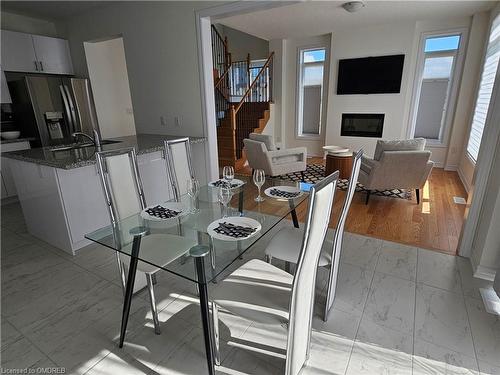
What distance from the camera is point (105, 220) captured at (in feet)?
8.89

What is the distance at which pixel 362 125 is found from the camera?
5.89 meters

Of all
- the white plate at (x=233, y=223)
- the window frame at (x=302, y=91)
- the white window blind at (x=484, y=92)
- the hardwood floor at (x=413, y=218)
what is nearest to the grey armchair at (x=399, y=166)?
the hardwood floor at (x=413, y=218)

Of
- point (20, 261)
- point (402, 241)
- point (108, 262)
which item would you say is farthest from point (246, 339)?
point (20, 261)

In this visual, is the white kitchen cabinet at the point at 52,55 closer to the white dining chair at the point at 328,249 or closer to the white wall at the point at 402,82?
the white dining chair at the point at 328,249

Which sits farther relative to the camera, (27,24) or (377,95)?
(377,95)

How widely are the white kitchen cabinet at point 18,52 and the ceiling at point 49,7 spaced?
0.32 meters

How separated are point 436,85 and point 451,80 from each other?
31 cm

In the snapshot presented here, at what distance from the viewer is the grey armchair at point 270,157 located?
4.23 metres

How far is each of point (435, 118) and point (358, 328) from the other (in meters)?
5.37

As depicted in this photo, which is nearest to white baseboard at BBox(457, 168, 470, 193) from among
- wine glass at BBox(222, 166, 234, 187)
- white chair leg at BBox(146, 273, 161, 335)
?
wine glass at BBox(222, 166, 234, 187)

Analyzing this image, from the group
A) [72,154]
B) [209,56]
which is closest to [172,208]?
[72,154]

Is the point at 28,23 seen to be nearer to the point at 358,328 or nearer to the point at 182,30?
the point at 182,30

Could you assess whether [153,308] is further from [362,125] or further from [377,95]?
[377,95]

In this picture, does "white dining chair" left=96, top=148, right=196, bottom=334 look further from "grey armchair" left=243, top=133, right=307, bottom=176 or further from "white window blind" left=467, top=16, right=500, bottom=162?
"white window blind" left=467, top=16, right=500, bottom=162
